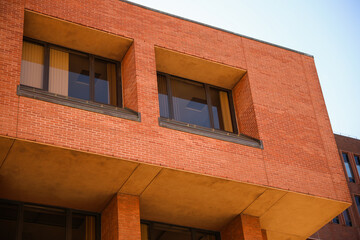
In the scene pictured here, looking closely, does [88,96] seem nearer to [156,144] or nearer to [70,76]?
[70,76]

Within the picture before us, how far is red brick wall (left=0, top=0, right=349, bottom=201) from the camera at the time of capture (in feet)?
50.0

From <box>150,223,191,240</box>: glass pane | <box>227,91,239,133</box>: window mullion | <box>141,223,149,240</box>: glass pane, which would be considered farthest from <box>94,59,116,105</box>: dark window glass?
<box>227,91,239,133</box>: window mullion

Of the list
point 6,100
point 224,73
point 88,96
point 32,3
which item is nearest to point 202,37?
point 224,73

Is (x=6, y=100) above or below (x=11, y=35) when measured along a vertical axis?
below

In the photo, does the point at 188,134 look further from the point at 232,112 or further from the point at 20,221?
the point at 20,221

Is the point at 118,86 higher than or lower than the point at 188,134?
higher

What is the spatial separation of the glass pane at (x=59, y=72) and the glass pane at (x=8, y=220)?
3.69 m

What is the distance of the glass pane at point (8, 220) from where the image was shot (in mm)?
15933

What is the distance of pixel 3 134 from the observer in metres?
14.2

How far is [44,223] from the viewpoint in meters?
16.7

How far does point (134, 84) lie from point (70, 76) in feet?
6.93

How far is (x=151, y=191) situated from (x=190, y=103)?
13.1 ft

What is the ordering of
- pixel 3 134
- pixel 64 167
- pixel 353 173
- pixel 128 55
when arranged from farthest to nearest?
pixel 353 173, pixel 128 55, pixel 64 167, pixel 3 134

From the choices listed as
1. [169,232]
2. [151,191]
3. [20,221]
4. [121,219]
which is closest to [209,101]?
[151,191]
